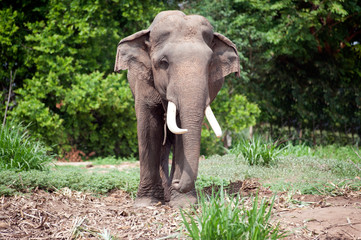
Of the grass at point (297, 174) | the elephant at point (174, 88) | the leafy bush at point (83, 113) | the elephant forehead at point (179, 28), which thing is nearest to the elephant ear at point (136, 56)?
the elephant at point (174, 88)

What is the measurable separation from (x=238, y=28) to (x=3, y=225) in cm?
997

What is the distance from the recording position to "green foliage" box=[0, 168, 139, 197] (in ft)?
17.0

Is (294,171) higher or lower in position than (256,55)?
lower

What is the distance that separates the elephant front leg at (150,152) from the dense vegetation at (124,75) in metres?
5.81

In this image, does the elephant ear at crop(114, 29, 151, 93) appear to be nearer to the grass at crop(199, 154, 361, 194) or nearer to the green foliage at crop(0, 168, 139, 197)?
the green foliage at crop(0, 168, 139, 197)

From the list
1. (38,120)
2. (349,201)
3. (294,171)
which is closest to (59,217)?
(349,201)

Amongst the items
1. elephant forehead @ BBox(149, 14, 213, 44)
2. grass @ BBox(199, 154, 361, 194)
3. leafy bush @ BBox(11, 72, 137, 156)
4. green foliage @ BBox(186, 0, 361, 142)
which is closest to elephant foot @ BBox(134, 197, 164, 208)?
grass @ BBox(199, 154, 361, 194)

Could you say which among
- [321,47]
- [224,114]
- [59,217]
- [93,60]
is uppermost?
[321,47]

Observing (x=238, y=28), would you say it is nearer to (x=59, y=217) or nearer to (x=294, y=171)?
(x=294, y=171)

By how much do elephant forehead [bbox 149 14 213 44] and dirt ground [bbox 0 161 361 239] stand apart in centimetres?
189

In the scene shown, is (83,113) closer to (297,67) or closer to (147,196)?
(147,196)

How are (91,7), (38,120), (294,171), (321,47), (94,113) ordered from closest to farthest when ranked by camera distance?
1. (294,171)
2. (38,120)
3. (91,7)
4. (94,113)
5. (321,47)

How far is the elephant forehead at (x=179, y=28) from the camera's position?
452 cm

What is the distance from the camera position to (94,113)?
12.5 metres
